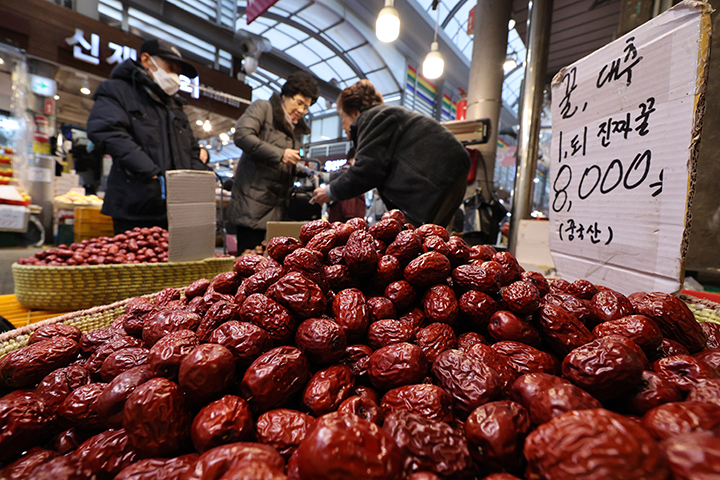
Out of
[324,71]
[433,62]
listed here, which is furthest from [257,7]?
[324,71]

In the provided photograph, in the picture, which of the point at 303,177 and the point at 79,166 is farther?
the point at 79,166

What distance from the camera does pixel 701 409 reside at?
0.73 metres

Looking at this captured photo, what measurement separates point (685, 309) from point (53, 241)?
10167 mm

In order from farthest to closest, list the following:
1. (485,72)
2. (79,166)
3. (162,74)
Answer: (79,166) < (485,72) < (162,74)

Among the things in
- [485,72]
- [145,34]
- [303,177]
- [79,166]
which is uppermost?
[145,34]

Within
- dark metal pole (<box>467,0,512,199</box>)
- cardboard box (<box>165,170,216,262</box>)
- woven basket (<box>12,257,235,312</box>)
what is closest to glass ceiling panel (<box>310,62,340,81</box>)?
dark metal pole (<box>467,0,512,199</box>)

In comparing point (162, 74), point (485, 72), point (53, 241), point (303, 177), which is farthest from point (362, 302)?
point (53, 241)

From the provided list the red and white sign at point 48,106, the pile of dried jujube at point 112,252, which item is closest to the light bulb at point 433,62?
the pile of dried jujube at point 112,252

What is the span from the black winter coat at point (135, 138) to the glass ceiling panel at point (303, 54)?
11.5 metres

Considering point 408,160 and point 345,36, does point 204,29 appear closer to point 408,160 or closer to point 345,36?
point 345,36

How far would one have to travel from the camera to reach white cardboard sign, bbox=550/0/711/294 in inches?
57.7

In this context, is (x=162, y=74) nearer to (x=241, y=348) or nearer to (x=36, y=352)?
(x=36, y=352)

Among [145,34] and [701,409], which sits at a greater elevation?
[145,34]

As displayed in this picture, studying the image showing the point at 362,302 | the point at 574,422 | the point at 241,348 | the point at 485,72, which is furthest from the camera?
the point at 485,72
